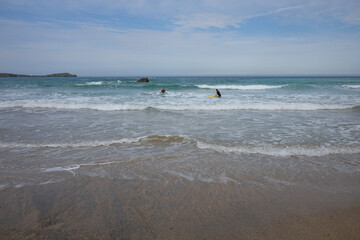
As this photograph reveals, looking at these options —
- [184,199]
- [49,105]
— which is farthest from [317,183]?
[49,105]

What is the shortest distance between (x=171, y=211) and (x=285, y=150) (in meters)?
3.87

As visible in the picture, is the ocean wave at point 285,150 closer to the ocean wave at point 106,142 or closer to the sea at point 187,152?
the sea at point 187,152

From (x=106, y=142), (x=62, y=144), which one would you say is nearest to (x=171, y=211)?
(x=106, y=142)

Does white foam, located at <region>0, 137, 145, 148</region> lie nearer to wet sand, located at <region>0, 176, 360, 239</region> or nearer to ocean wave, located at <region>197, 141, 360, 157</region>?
wet sand, located at <region>0, 176, 360, 239</region>

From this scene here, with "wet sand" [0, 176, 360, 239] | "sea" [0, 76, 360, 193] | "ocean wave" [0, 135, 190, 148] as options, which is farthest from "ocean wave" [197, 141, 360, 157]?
"wet sand" [0, 176, 360, 239]

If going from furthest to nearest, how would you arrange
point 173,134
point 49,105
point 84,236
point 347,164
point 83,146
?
point 49,105, point 173,134, point 83,146, point 347,164, point 84,236

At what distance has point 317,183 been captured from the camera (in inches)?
156

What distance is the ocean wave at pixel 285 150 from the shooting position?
17.9 ft

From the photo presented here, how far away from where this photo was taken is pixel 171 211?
3.06 meters

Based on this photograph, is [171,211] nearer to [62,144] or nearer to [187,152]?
[187,152]

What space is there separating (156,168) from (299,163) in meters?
3.13

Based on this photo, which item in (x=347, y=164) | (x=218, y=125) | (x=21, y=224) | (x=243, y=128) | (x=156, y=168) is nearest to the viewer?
(x=21, y=224)

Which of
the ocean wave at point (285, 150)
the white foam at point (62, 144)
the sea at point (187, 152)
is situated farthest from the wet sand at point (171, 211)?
the white foam at point (62, 144)

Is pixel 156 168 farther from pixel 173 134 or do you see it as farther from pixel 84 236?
pixel 173 134
